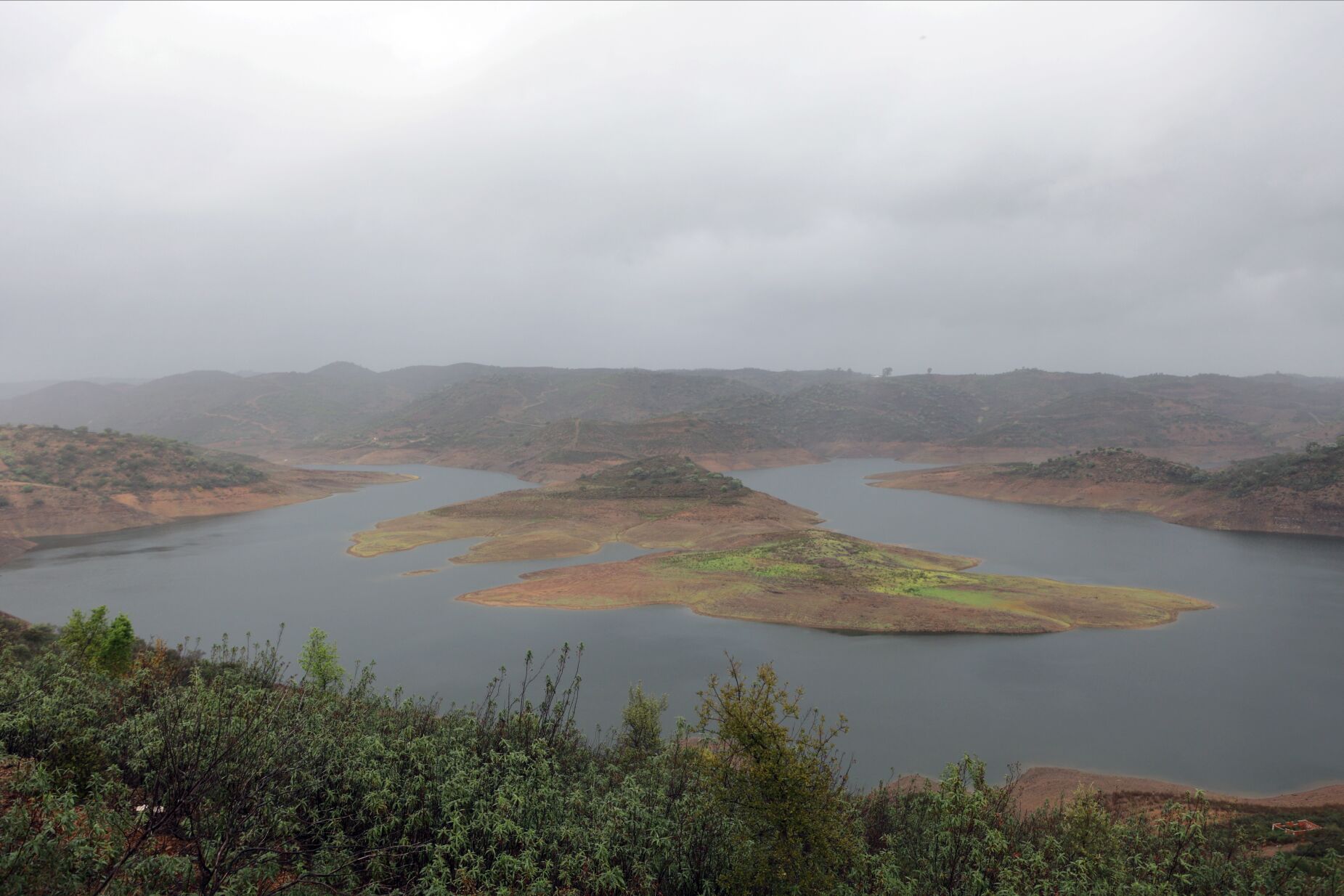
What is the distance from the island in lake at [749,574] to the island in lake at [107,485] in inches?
1015

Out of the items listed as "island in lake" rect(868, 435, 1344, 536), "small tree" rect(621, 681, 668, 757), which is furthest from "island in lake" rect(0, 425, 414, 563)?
"island in lake" rect(868, 435, 1344, 536)

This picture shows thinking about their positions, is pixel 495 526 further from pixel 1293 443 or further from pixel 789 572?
pixel 1293 443

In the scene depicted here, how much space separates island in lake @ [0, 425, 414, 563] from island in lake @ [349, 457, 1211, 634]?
2578cm

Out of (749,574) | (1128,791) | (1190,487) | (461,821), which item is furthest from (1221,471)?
(461,821)

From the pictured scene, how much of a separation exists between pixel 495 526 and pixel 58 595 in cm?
3260

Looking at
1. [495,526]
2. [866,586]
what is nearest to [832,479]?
[495,526]

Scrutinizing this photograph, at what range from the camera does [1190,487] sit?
76.5 metres

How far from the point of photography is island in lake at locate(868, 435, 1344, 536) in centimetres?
6538

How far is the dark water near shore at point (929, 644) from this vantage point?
25219 millimetres

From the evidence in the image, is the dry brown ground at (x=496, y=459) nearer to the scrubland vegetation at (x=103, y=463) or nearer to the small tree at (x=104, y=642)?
the scrubland vegetation at (x=103, y=463)

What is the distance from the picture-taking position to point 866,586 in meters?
43.0

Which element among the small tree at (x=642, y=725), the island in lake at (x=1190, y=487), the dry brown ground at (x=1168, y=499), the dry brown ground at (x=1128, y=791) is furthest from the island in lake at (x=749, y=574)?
the island in lake at (x=1190, y=487)

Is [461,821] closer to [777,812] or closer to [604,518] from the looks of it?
[777,812]

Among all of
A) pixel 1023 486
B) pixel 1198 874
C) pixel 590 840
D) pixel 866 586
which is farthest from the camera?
pixel 1023 486
